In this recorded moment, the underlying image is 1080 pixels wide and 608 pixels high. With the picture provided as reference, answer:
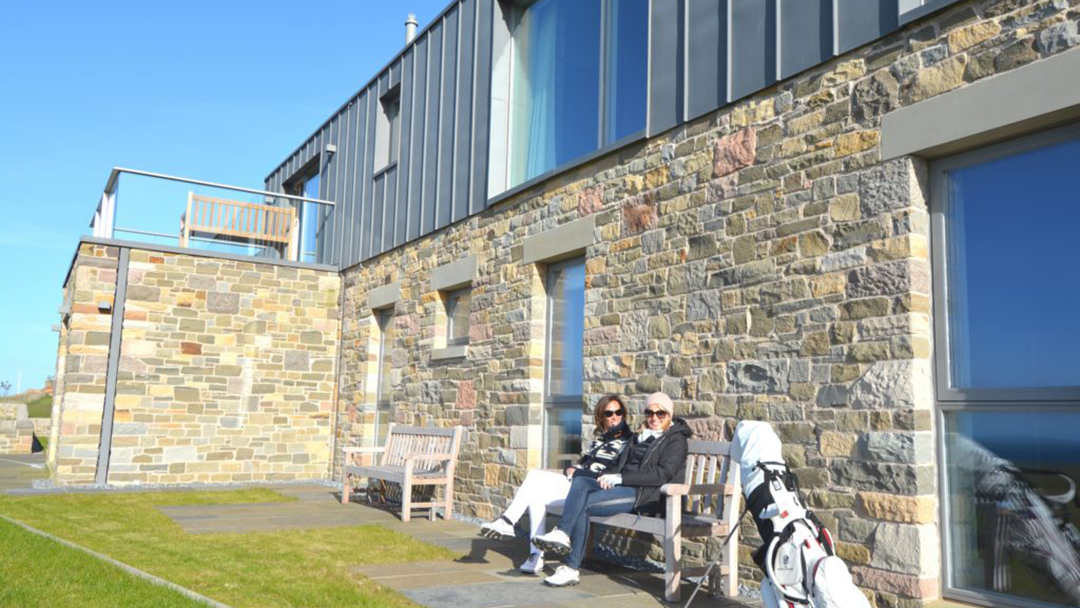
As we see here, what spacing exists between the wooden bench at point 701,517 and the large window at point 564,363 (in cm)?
172

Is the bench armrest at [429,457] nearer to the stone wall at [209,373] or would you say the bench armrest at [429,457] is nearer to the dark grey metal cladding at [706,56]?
the dark grey metal cladding at [706,56]

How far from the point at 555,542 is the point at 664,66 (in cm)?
341

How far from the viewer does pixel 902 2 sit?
4562 mm

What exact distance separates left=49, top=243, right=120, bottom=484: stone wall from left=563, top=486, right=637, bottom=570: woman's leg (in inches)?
311

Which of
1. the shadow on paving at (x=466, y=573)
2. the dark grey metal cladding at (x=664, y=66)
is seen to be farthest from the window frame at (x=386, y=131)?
the dark grey metal cladding at (x=664, y=66)

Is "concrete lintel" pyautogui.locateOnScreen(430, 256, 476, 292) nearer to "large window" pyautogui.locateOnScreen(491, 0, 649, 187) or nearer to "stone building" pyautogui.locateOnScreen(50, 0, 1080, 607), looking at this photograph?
"stone building" pyautogui.locateOnScreen(50, 0, 1080, 607)

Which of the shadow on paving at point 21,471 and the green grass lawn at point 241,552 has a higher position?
the green grass lawn at point 241,552

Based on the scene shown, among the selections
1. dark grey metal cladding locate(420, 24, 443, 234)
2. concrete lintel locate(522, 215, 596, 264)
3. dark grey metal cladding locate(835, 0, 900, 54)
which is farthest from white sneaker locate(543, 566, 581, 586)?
dark grey metal cladding locate(420, 24, 443, 234)

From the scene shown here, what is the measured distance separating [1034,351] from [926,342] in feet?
1.59

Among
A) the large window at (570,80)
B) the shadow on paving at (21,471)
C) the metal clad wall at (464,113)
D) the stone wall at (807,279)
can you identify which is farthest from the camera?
the shadow on paving at (21,471)

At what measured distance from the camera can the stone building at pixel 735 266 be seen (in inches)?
163

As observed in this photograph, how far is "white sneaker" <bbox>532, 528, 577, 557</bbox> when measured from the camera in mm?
5129

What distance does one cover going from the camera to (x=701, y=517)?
5.19 meters

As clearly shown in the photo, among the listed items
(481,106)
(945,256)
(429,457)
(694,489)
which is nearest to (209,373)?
(429,457)
